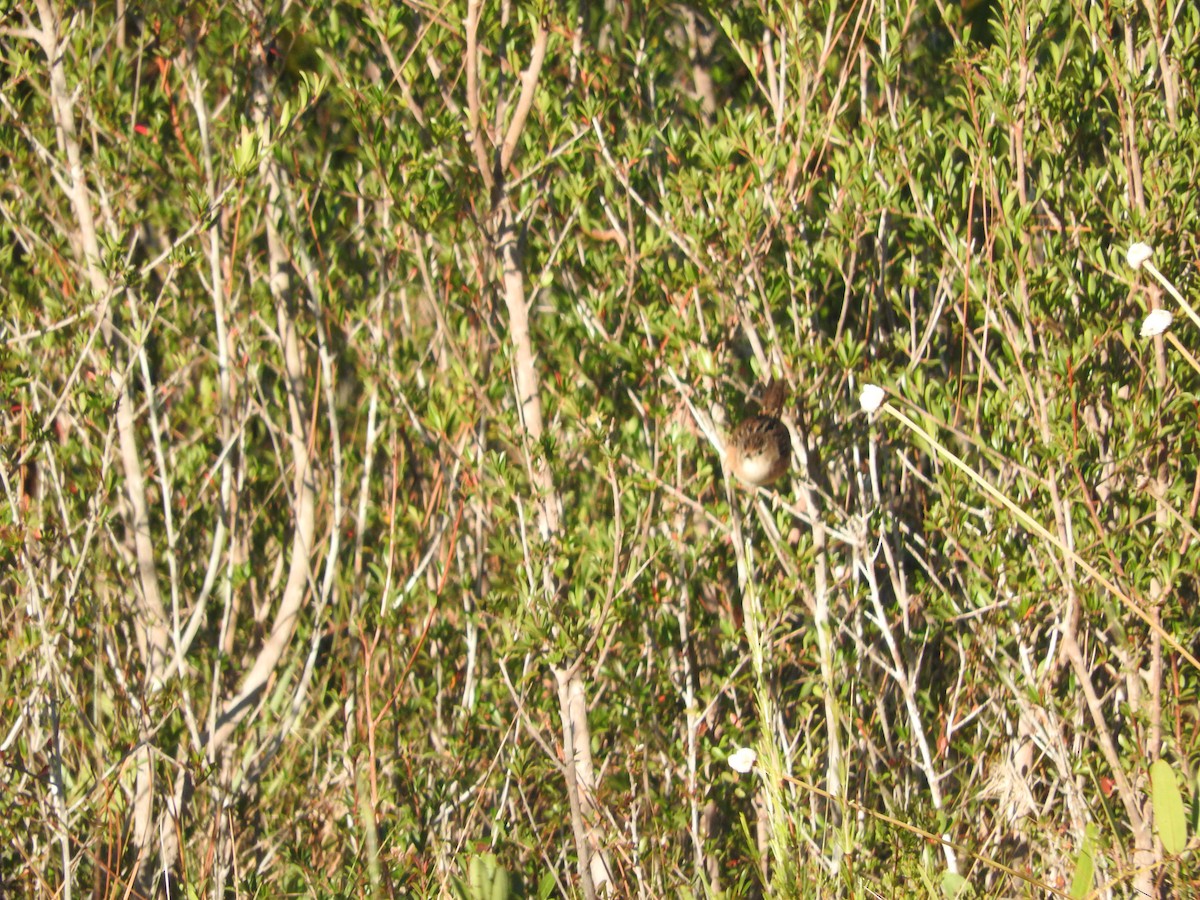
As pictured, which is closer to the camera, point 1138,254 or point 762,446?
point 1138,254

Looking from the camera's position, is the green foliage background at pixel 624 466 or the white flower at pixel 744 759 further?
the green foliage background at pixel 624 466

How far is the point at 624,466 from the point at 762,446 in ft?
1.32

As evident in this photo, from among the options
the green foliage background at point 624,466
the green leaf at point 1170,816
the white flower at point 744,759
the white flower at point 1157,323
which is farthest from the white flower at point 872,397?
the green leaf at point 1170,816

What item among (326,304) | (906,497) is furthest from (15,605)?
(906,497)

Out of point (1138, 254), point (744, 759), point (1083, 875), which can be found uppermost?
point (1138, 254)

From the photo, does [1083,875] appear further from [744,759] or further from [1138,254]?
[1138,254]

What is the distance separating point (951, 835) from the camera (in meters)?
2.75

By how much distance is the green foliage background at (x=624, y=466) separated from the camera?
2666 millimetres

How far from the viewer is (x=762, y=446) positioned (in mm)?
2684

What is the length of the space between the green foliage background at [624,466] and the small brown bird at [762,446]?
0.08 m

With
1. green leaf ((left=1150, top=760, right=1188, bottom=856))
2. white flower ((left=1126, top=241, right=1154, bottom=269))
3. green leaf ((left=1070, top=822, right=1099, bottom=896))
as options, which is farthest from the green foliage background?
white flower ((left=1126, top=241, right=1154, bottom=269))

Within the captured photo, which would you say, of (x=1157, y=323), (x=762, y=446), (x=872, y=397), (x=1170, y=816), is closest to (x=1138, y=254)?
(x=1157, y=323)

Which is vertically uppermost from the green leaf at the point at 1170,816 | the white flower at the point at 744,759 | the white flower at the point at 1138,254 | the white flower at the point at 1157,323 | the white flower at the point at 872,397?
the white flower at the point at 1138,254

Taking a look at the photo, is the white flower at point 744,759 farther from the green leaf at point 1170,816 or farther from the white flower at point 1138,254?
the white flower at point 1138,254
